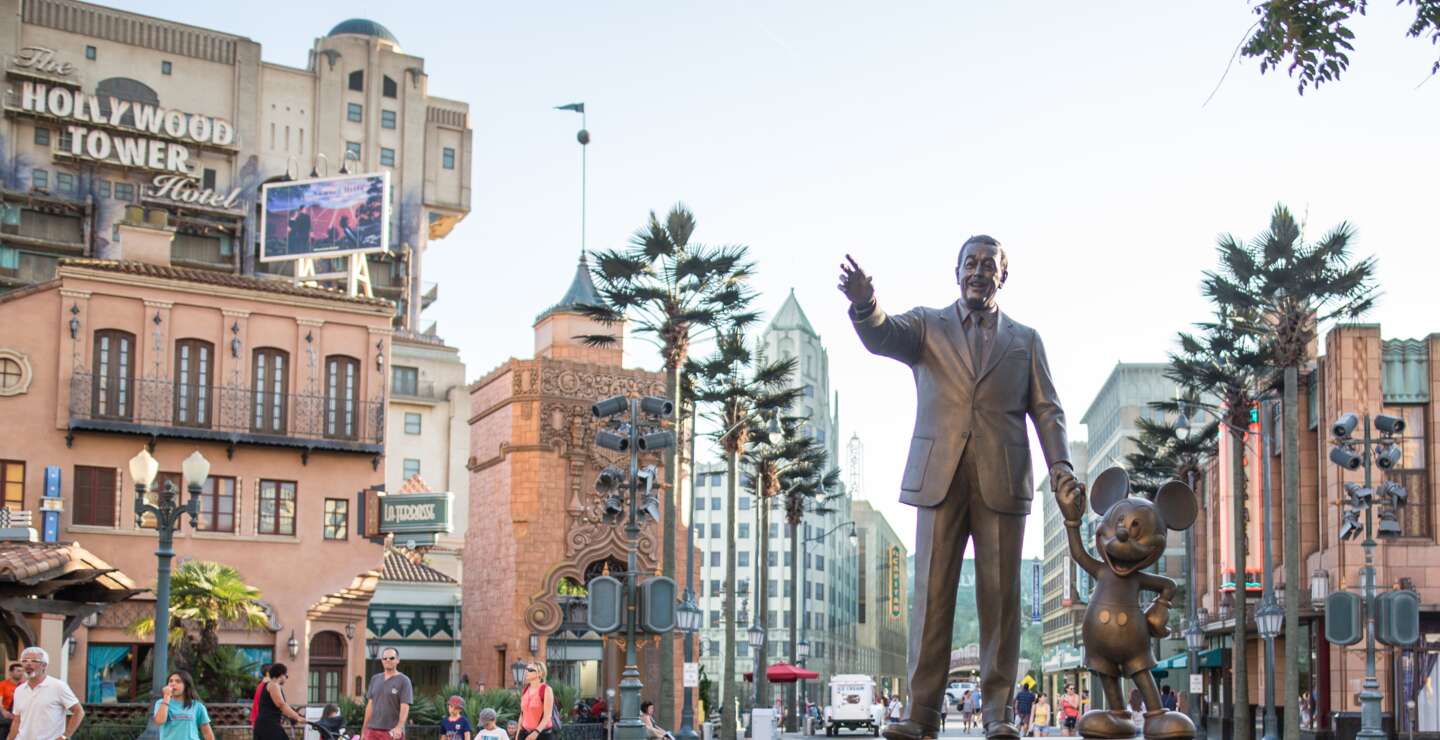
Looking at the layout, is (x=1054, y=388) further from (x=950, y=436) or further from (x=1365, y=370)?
(x=1365, y=370)

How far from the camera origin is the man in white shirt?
12.6 meters

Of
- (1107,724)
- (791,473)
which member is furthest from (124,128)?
(1107,724)

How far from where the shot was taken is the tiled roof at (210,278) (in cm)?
3781

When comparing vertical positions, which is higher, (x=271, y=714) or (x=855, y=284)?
(x=855, y=284)

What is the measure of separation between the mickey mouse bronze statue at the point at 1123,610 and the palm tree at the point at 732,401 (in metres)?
30.4

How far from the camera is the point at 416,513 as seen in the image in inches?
1550

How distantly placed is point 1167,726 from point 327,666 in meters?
34.6

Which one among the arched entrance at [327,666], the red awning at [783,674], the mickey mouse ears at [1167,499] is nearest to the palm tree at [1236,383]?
the red awning at [783,674]

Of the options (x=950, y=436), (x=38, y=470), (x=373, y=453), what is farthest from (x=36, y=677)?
(x=373, y=453)

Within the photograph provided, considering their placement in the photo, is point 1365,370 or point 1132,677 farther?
point 1365,370

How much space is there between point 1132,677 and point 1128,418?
338 feet

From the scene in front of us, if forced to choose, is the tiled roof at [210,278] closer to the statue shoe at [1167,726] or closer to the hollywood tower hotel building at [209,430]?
the hollywood tower hotel building at [209,430]

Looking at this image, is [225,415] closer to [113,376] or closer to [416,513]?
[113,376]

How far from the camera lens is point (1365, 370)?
4197 cm
